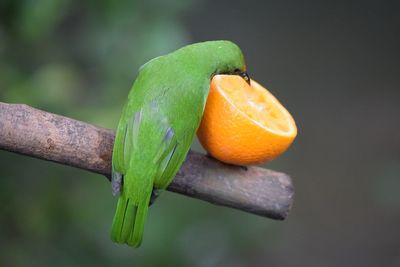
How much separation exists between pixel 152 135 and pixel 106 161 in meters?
0.16

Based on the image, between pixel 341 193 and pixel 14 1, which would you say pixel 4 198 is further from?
pixel 341 193

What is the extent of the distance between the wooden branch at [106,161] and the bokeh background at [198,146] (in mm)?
517

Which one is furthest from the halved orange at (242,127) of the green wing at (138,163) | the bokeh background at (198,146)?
the bokeh background at (198,146)

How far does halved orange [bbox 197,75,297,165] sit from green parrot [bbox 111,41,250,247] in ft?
0.19

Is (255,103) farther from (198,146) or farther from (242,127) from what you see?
(198,146)

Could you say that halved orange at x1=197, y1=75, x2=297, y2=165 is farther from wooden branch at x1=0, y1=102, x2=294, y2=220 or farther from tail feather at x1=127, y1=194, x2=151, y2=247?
tail feather at x1=127, y1=194, x2=151, y2=247

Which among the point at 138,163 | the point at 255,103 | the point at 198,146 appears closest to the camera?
the point at 138,163

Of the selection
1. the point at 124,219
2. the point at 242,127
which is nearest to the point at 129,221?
the point at 124,219

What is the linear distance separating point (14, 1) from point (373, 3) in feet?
11.5

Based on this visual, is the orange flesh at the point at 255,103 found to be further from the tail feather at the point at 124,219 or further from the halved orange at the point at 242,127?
the tail feather at the point at 124,219

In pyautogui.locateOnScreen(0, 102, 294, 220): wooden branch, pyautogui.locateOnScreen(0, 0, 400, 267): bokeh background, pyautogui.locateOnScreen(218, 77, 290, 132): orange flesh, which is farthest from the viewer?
pyautogui.locateOnScreen(0, 0, 400, 267): bokeh background

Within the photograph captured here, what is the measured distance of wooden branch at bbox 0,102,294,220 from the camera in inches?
78.2

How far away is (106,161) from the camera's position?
208cm

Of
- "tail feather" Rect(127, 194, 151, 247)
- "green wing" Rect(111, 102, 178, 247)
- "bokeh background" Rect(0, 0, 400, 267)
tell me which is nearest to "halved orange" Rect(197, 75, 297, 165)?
"green wing" Rect(111, 102, 178, 247)
